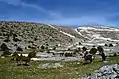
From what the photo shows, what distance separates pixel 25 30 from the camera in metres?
160

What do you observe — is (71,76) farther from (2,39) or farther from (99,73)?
(2,39)

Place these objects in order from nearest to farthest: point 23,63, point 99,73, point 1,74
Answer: point 99,73 < point 1,74 < point 23,63

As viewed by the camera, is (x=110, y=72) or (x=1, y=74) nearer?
(x=110, y=72)

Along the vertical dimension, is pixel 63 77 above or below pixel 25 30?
below

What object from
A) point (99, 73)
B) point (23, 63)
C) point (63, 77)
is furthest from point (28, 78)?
point (23, 63)

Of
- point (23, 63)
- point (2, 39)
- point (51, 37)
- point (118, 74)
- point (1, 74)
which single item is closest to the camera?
point (118, 74)

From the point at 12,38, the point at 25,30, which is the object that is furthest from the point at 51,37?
the point at 12,38

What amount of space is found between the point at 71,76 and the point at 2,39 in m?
89.2

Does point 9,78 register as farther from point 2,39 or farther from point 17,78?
point 2,39

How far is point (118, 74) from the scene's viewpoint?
2703 centimetres

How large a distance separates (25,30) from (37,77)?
128m

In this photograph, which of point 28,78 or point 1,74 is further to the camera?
point 1,74

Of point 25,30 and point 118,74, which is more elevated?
point 25,30

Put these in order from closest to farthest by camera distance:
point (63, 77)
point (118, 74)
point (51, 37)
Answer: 1. point (118, 74)
2. point (63, 77)
3. point (51, 37)
